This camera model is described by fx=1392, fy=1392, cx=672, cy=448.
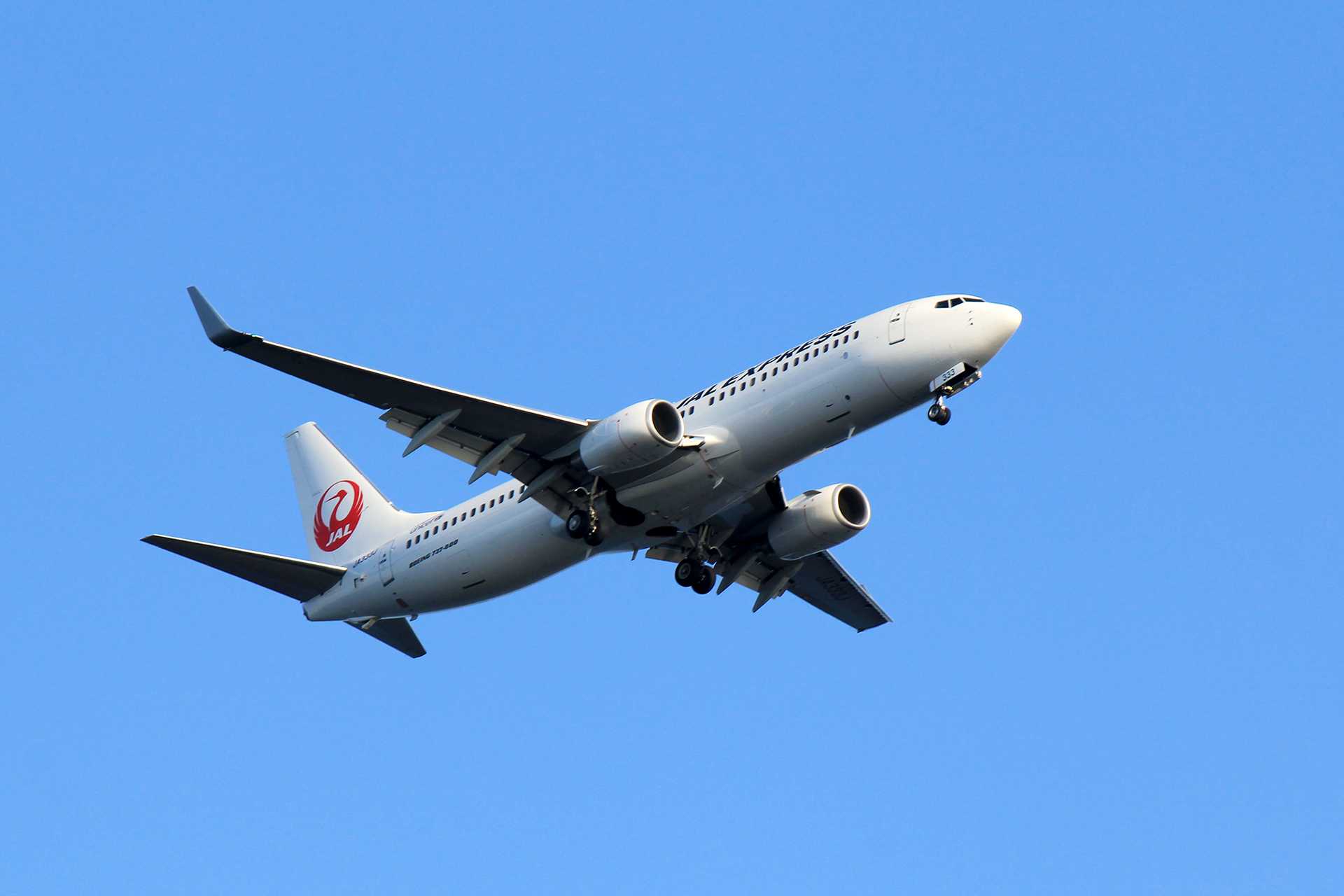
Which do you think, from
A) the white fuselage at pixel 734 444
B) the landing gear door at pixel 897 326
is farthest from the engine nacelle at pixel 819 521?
the landing gear door at pixel 897 326

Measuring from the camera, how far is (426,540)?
1363 inches

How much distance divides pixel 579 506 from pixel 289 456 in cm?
1455

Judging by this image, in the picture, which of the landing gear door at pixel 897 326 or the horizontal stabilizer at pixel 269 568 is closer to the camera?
the landing gear door at pixel 897 326

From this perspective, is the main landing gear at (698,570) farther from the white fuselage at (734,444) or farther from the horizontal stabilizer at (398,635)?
the horizontal stabilizer at (398,635)

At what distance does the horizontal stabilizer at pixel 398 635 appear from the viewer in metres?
37.6

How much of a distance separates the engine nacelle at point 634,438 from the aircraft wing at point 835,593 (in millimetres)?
9866

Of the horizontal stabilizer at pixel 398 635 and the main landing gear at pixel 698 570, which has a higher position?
the main landing gear at pixel 698 570

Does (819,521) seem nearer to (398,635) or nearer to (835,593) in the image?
(835,593)

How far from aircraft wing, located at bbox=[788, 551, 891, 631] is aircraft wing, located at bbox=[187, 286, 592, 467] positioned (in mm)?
10297

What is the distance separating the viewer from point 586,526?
3123cm

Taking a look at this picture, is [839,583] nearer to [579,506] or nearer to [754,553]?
[754,553]

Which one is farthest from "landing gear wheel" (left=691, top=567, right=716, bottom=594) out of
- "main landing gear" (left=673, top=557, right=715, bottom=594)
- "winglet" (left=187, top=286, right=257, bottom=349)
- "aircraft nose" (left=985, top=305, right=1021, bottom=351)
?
"winglet" (left=187, top=286, right=257, bottom=349)

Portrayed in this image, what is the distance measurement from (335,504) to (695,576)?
11621 mm

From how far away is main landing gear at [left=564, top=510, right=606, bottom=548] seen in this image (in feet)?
102
